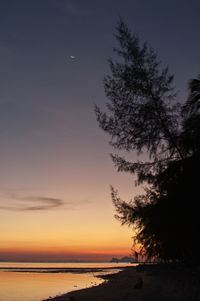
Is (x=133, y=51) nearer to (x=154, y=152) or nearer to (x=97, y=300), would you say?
A: (x=154, y=152)

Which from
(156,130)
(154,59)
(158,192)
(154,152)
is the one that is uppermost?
(154,59)

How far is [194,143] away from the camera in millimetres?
13016

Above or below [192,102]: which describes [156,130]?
below

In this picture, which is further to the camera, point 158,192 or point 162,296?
point 162,296

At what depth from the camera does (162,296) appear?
15016mm

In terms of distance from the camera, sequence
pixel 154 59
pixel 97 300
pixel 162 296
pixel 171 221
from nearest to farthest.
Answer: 1. pixel 171 221
2. pixel 154 59
3. pixel 162 296
4. pixel 97 300

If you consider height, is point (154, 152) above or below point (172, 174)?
above

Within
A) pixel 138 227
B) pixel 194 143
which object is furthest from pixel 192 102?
pixel 138 227

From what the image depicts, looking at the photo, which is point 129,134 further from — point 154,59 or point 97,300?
point 97,300

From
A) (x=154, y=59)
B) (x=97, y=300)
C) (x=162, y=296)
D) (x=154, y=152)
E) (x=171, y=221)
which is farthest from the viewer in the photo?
(x=97, y=300)

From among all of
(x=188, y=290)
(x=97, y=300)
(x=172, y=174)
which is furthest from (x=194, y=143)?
(x=97, y=300)

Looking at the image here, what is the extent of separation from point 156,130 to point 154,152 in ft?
3.19

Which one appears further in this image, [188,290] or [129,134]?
[188,290]

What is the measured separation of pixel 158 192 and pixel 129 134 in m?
3.12
